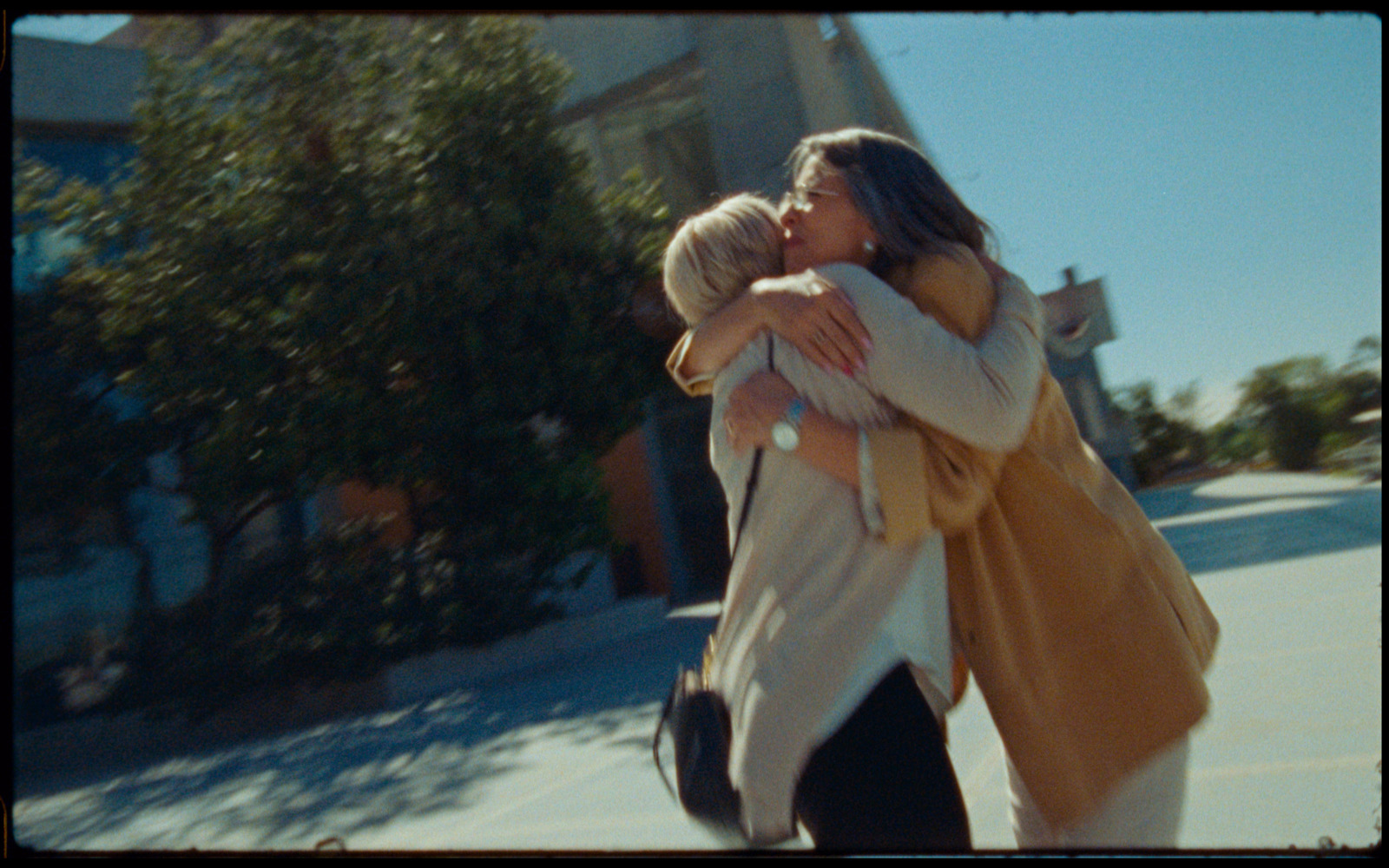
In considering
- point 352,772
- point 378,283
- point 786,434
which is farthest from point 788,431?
point 378,283

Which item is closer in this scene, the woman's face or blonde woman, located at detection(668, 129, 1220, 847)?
blonde woman, located at detection(668, 129, 1220, 847)

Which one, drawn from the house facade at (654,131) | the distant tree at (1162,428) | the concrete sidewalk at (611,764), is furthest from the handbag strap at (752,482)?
the distant tree at (1162,428)

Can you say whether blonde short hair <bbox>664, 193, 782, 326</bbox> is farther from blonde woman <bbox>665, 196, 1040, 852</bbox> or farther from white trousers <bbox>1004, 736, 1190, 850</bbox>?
white trousers <bbox>1004, 736, 1190, 850</bbox>

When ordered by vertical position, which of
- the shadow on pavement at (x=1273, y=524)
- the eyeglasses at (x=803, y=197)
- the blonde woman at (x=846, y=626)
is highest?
the eyeglasses at (x=803, y=197)

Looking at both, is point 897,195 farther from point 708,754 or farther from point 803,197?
point 708,754

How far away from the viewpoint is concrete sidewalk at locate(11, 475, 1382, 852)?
10.1 ft

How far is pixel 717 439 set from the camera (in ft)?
5.00

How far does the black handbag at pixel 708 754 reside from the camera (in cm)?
143

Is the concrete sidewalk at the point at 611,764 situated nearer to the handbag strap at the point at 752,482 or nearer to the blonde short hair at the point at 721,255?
the handbag strap at the point at 752,482

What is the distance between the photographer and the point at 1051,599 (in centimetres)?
143

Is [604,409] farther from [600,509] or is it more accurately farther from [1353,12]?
[1353,12]

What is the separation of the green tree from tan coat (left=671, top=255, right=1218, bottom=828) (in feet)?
22.9

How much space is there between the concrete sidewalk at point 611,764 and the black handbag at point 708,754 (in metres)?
0.12

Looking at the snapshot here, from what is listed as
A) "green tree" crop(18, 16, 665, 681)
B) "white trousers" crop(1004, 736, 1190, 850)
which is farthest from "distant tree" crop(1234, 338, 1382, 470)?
"white trousers" crop(1004, 736, 1190, 850)
